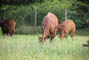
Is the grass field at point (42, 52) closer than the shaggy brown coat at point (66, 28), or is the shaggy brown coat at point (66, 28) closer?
the grass field at point (42, 52)

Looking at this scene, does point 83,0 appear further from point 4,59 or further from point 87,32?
point 87,32

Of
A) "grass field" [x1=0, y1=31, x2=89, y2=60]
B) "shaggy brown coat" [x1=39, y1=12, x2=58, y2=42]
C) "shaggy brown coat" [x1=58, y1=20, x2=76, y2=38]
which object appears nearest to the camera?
"grass field" [x1=0, y1=31, x2=89, y2=60]

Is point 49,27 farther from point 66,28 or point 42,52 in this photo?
point 66,28

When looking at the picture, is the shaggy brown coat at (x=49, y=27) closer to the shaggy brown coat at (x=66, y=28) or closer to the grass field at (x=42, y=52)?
the grass field at (x=42, y=52)

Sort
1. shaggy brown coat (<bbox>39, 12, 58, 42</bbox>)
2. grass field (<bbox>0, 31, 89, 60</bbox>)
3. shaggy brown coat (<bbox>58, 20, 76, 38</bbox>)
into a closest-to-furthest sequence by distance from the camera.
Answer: grass field (<bbox>0, 31, 89, 60</bbox>) → shaggy brown coat (<bbox>39, 12, 58, 42</bbox>) → shaggy brown coat (<bbox>58, 20, 76, 38</bbox>)

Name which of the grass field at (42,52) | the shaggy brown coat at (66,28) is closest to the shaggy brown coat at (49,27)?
the grass field at (42,52)

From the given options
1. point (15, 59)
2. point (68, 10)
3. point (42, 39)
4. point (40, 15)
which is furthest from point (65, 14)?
point (15, 59)

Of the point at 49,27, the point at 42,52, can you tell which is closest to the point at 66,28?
the point at 49,27

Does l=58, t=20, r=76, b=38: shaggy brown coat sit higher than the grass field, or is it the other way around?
the grass field

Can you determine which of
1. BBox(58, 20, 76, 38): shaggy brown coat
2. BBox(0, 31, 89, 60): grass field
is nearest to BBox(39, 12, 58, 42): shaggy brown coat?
BBox(0, 31, 89, 60): grass field

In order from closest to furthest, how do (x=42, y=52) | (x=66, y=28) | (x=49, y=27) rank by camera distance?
(x=42, y=52)
(x=49, y=27)
(x=66, y=28)

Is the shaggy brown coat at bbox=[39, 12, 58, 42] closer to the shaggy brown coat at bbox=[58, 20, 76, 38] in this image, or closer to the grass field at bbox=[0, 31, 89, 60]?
the grass field at bbox=[0, 31, 89, 60]

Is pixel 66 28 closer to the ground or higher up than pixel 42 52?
closer to the ground

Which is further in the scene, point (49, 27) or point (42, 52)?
point (49, 27)
